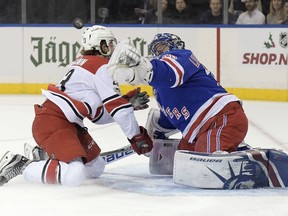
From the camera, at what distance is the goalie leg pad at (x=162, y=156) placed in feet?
12.8

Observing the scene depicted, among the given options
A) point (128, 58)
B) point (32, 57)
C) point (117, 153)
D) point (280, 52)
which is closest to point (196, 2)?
point (280, 52)

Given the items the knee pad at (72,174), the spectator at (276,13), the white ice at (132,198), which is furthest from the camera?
the spectator at (276,13)

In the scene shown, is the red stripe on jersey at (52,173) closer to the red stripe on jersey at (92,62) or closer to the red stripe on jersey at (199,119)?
the red stripe on jersey at (92,62)

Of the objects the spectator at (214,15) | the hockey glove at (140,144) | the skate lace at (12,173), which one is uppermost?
the spectator at (214,15)

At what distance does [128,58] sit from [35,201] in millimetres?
655

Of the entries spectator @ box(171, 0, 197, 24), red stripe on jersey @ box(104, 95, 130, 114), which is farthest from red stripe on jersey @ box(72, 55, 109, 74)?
spectator @ box(171, 0, 197, 24)

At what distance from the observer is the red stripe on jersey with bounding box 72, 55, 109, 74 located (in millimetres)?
3671

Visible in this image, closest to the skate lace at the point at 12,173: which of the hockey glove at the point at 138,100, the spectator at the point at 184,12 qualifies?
the hockey glove at the point at 138,100

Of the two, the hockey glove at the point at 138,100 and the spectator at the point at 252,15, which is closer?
the hockey glove at the point at 138,100

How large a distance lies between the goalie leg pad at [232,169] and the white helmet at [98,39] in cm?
63

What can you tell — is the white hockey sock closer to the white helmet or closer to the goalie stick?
the goalie stick

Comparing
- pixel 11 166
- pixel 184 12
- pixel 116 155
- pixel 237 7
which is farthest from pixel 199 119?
pixel 184 12

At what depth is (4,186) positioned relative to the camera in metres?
3.57

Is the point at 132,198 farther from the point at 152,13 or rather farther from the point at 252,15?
the point at 152,13
